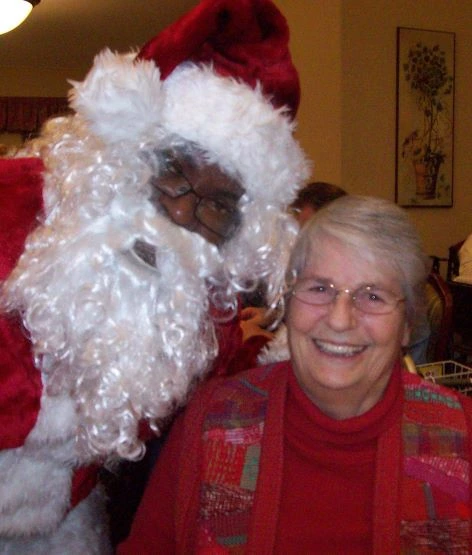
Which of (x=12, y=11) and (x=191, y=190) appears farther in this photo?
(x=12, y=11)

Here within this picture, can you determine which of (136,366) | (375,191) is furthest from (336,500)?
(375,191)

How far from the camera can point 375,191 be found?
5.32m

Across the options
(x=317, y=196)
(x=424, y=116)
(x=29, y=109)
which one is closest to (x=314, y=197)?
(x=317, y=196)

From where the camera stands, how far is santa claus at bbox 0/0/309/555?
3.88 feet

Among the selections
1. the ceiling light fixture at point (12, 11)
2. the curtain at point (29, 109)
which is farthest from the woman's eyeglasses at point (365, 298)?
the curtain at point (29, 109)

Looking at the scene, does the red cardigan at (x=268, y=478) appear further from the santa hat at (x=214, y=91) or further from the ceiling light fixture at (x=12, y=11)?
the ceiling light fixture at (x=12, y=11)

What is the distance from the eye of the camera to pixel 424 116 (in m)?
5.39

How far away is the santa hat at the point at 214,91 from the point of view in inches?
47.4

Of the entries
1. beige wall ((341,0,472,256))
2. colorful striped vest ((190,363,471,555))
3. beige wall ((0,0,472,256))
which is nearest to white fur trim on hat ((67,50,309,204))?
colorful striped vest ((190,363,471,555))

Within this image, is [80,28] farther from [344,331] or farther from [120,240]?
[344,331]

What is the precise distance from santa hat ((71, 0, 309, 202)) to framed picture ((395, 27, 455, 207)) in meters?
4.22

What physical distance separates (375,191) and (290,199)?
406 centimetres

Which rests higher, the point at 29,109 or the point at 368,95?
the point at 29,109

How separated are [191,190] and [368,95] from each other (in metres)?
4.31
